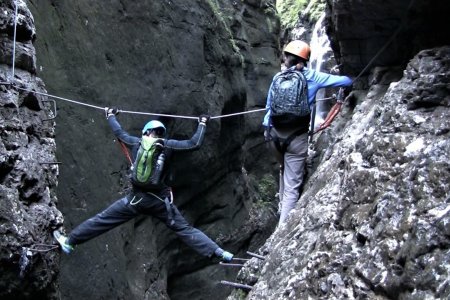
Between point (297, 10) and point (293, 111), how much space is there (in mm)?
21289

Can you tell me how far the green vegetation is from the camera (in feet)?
76.6

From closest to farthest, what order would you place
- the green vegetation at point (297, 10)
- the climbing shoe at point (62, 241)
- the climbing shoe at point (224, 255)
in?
the climbing shoe at point (62, 241), the climbing shoe at point (224, 255), the green vegetation at point (297, 10)

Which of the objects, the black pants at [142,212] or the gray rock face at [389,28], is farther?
the black pants at [142,212]

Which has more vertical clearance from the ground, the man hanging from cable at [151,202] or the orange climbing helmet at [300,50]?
the orange climbing helmet at [300,50]

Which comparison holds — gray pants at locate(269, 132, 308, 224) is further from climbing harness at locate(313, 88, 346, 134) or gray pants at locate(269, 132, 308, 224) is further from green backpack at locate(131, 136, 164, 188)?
green backpack at locate(131, 136, 164, 188)

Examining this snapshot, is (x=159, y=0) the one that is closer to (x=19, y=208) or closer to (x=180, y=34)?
(x=180, y=34)

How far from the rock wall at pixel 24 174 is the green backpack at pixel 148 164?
1.05m

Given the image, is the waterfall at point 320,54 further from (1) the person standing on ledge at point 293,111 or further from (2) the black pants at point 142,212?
(2) the black pants at point 142,212

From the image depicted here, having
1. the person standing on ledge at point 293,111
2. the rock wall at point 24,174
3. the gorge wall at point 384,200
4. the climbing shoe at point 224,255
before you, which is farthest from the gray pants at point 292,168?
the rock wall at point 24,174

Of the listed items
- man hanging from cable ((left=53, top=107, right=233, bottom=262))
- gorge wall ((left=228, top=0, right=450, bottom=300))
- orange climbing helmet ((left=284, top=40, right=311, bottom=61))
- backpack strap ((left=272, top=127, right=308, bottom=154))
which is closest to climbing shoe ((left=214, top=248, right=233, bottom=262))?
man hanging from cable ((left=53, top=107, right=233, bottom=262))

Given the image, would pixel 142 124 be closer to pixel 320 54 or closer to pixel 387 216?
pixel 387 216

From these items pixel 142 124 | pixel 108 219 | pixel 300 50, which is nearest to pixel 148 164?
pixel 108 219

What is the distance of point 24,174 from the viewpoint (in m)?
6.03

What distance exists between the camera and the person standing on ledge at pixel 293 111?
264 inches
